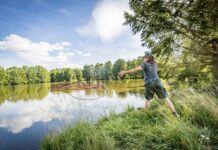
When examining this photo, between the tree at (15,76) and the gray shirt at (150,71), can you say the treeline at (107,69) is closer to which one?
the tree at (15,76)

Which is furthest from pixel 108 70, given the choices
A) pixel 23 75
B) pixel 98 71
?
pixel 23 75

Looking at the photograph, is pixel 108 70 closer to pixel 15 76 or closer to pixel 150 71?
pixel 15 76

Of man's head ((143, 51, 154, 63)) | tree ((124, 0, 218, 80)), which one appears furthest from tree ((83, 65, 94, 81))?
man's head ((143, 51, 154, 63))

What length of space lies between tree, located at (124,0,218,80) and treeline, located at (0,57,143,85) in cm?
5079

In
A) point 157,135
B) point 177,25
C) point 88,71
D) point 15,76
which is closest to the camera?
point 157,135

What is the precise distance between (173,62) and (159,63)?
0.73 meters

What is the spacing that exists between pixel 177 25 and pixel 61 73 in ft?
266

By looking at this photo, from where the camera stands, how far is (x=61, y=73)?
3273 inches

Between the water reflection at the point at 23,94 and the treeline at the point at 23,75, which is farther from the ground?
the treeline at the point at 23,75

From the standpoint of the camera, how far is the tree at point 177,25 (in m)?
5.86

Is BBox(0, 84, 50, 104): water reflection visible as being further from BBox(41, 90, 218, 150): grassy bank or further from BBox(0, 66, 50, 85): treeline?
BBox(0, 66, 50, 85): treeline

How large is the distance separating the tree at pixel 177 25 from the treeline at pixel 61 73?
50792 mm

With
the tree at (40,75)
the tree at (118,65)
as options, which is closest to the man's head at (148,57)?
the tree at (118,65)

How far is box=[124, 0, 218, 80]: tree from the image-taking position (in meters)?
5.86
